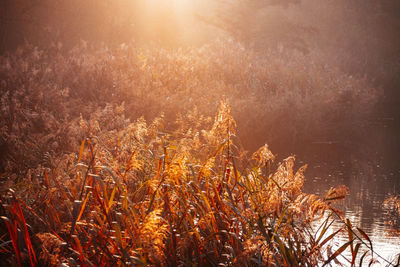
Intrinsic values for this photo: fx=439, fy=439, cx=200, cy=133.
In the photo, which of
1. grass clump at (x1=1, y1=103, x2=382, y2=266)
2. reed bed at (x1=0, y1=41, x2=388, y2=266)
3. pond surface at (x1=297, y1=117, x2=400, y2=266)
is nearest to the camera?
grass clump at (x1=1, y1=103, x2=382, y2=266)

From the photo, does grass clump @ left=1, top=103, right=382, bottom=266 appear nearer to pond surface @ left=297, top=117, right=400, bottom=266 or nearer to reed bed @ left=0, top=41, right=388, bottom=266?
reed bed @ left=0, top=41, right=388, bottom=266

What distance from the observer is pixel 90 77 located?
11453 millimetres

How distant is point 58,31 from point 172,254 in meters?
13.8

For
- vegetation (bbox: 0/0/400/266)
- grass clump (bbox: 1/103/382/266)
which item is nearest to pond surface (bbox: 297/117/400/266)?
vegetation (bbox: 0/0/400/266)

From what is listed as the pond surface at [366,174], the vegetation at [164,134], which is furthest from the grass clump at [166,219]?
the pond surface at [366,174]

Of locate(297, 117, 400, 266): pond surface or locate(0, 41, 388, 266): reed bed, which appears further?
locate(297, 117, 400, 266): pond surface

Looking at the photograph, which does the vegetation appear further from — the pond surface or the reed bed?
the pond surface

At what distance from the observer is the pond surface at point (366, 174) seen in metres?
5.48

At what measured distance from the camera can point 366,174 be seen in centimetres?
905

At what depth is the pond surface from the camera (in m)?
5.48

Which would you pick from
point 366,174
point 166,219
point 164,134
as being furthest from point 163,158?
point 366,174

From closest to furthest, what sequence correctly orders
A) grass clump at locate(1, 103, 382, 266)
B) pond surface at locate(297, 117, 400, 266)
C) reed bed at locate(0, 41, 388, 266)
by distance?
grass clump at locate(1, 103, 382, 266) < reed bed at locate(0, 41, 388, 266) < pond surface at locate(297, 117, 400, 266)

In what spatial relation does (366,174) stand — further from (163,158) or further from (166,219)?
(163,158)

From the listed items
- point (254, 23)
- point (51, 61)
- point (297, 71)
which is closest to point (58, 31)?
point (51, 61)
